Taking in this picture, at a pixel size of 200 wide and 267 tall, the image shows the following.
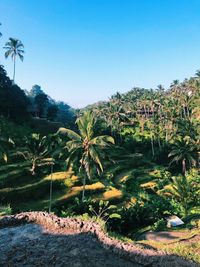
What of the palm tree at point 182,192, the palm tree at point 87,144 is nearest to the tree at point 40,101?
the palm tree at point 182,192

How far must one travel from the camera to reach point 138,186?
4819cm

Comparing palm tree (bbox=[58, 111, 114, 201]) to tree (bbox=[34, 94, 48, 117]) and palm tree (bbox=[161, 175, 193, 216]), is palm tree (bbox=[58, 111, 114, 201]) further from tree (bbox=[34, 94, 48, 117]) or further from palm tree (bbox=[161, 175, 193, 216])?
tree (bbox=[34, 94, 48, 117])

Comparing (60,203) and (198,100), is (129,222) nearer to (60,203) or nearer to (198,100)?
(60,203)

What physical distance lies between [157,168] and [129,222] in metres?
30.6

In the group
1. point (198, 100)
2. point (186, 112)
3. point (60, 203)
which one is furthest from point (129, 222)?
point (186, 112)

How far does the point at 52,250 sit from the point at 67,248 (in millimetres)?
630

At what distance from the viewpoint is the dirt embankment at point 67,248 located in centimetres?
1233

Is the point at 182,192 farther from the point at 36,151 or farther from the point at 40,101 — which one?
the point at 40,101

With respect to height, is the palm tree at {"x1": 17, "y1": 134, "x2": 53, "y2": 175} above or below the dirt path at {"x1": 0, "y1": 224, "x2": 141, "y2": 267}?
above

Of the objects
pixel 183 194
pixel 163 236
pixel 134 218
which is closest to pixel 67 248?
pixel 163 236

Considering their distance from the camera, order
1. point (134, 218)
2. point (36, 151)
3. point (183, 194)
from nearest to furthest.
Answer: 1. point (134, 218)
2. point (36, 151)
3. point (183, 194)

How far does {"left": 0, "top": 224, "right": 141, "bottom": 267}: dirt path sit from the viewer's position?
12.4 meters

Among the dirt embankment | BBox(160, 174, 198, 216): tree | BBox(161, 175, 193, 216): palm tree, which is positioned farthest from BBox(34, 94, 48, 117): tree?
the dirt embankment

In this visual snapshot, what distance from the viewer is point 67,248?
13.6 m
